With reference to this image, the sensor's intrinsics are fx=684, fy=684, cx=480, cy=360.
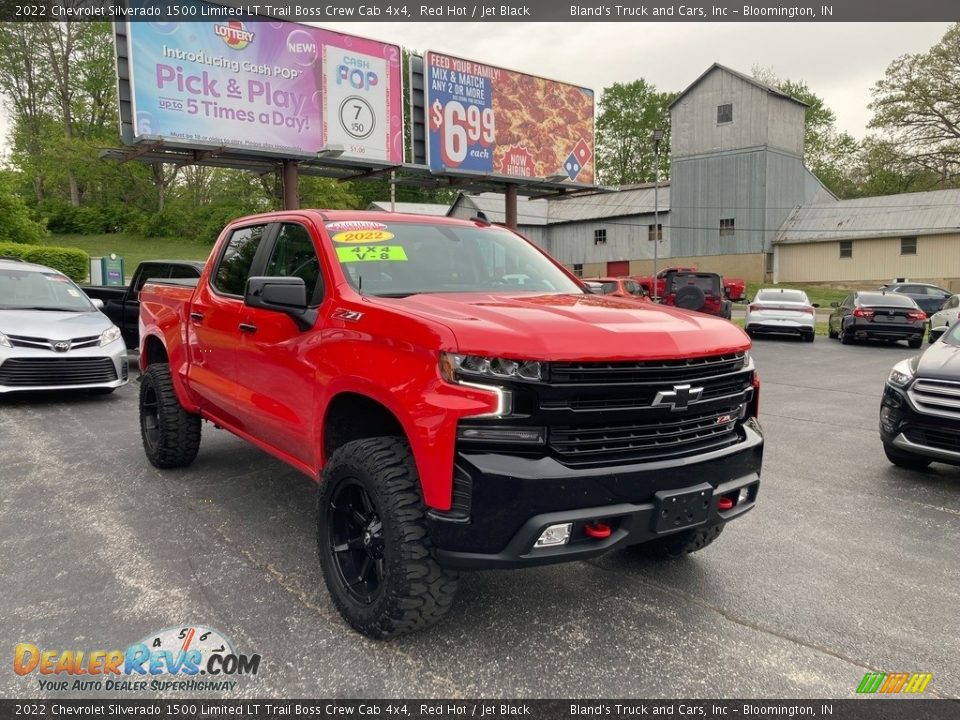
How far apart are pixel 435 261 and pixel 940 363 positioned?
4.22 meters

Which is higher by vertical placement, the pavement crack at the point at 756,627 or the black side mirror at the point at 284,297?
the black side mirror at the point at 284,297

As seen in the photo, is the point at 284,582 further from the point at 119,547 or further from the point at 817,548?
the point at 817,548

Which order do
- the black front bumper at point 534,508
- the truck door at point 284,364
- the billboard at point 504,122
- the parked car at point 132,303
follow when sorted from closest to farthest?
the black front bumper at point 534,508 < the truck door at point 284,364 < the parked car at point 132,303 < the billboard at point 504,122

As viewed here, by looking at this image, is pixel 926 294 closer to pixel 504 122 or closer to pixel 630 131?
pixel 504 122

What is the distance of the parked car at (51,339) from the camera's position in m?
8.02

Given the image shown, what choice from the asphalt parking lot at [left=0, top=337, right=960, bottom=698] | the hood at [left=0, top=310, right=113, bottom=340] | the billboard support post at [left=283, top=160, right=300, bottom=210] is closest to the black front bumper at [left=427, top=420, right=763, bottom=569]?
the asphalt parking lot at [left=0, top=337, right=960, bottom=698]

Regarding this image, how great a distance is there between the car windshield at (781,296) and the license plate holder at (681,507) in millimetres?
17104

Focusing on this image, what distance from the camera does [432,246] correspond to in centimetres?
390

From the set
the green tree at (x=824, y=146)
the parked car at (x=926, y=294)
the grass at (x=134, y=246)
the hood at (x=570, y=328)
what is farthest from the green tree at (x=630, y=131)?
the hood at (x=570, y=328)

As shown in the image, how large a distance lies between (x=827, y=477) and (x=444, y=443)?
166 inches

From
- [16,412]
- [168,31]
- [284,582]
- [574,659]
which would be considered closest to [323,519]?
[284,582]

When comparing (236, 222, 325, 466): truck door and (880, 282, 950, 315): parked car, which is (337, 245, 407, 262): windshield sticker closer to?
(236, 222, 325, 466): truck door

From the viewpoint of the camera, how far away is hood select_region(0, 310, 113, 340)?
8.11 m

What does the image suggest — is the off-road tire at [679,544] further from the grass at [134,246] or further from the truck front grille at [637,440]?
the grass at [134,246]
